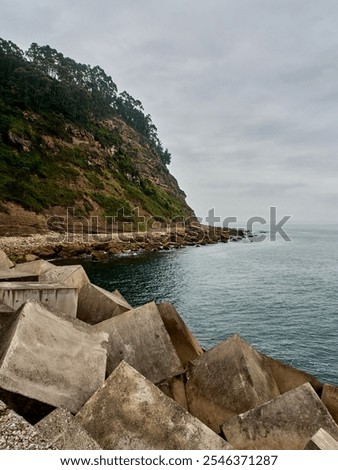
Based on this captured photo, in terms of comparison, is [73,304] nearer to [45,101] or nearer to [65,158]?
[65,158]

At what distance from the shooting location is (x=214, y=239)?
247 feet

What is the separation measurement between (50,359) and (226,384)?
120 inches

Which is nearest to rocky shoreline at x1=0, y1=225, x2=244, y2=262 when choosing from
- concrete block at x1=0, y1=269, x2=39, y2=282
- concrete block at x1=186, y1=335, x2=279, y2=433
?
concrete block at x1=0, y1=269, x2=39, y2=282

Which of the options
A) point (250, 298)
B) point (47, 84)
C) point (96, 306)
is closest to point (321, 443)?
point (96, 306)

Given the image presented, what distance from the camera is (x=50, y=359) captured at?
15.8 feet

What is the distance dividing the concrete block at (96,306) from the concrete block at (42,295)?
509mm

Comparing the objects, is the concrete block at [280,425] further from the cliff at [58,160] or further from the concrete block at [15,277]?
the cliff at [58,160]

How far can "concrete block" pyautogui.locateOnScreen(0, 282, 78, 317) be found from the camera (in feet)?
23.3

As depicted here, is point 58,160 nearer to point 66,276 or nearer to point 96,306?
point 66,276

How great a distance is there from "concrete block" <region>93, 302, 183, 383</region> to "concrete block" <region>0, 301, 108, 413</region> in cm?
67

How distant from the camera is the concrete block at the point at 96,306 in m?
7.97

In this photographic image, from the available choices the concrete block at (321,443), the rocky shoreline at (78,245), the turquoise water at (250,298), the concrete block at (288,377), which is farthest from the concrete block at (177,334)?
the rocky shoreline at (78,245)

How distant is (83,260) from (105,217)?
23306mm

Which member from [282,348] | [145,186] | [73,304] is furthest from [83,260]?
[145,186]
